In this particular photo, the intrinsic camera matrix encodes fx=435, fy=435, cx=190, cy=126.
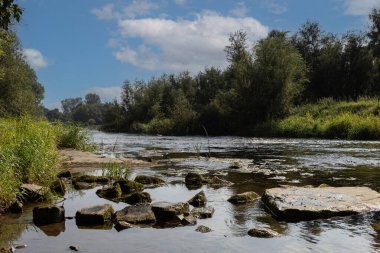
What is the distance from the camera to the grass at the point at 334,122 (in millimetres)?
40875

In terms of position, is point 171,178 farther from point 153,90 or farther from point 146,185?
point 153,90

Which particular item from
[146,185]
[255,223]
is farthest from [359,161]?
[255,223]

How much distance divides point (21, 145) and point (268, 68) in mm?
50782

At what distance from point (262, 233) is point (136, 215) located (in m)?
2.82

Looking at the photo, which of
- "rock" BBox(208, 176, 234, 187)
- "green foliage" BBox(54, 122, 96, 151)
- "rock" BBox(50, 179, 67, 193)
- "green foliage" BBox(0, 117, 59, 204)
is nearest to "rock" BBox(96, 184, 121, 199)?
"rock" BBox(50, 179, 67, 193)

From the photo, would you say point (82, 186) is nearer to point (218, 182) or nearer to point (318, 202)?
point (218, 182)

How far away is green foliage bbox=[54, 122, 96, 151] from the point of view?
26453 millimetres

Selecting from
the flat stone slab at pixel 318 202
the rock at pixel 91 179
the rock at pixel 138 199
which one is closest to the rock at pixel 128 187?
the rock at pixel 138 199

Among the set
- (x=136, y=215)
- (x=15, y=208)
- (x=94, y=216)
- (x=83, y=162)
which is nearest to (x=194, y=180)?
(x=136, y=215)

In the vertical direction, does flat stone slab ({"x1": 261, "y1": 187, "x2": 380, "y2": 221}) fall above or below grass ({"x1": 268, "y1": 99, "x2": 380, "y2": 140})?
below

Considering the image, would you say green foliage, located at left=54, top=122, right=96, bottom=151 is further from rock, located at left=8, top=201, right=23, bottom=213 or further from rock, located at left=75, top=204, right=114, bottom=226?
rock, located at left=75, top=204, right=114, bottom=226

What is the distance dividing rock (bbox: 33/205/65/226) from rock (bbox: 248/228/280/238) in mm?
4182

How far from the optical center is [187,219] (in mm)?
9516

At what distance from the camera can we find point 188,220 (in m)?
9.47
